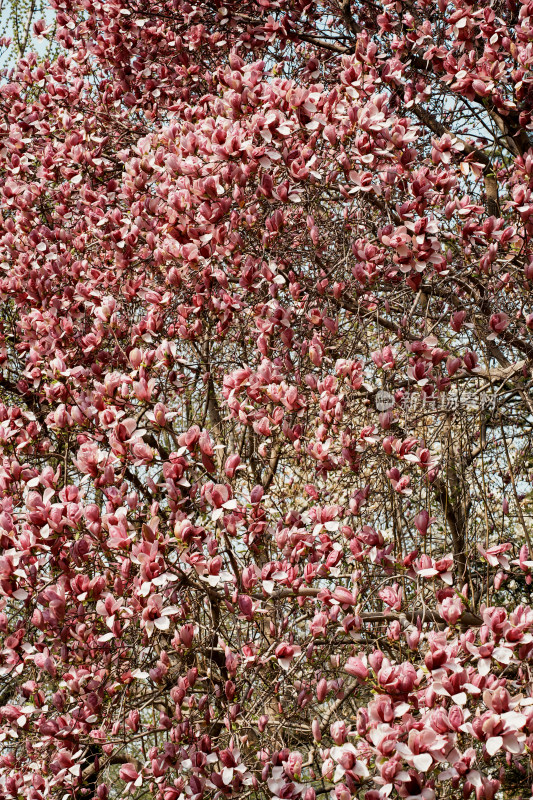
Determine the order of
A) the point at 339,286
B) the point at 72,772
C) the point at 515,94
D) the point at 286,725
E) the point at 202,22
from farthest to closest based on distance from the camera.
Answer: the point at 202,22, the point at 515,94, the point at 339,286, the point at 286,725, the point at 72,772

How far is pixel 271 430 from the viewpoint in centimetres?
250

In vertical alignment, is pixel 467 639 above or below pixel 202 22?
below

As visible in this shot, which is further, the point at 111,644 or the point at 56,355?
the point at 56,355

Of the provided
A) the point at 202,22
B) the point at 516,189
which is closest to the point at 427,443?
the point at 516,189

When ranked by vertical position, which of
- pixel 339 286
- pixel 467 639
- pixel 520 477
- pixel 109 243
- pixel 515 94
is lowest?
pixel 467 639

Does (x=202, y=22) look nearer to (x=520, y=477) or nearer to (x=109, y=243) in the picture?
(x=109, y=243)

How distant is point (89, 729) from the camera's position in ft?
7.22

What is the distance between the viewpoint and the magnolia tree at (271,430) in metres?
2.07

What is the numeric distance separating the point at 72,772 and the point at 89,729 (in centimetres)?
12

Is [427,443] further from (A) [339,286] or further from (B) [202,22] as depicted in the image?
(B) [202,22]

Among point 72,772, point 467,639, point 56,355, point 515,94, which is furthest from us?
point 515,94

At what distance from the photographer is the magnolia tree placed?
207 centimetres

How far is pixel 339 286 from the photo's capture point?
2688 mm

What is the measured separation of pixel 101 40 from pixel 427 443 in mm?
2963
